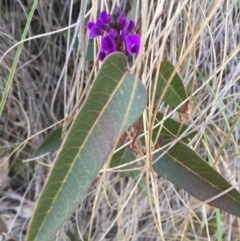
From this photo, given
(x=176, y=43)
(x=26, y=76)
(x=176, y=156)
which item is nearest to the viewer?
(x=176, y=156)

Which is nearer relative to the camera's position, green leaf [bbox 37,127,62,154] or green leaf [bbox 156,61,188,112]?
green leaf [bbox 156,61,188,112]

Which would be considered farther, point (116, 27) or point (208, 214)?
point (208, 214)

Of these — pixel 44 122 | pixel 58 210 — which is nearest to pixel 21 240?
pixel 44 122

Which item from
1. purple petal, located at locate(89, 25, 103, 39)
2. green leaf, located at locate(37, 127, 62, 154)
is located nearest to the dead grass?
green leaf, located at locate(37, 127, 62, 154)

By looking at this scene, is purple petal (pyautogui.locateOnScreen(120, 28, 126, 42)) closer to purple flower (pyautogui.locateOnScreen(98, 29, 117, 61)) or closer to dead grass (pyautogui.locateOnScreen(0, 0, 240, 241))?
purple flower (pyautogui.locateOnScreen(98, 29, 117, 61))

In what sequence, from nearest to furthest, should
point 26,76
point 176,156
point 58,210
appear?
point 58,210 → point 176,156 → point 26,76

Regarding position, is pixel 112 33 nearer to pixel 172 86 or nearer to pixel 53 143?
pixel 172 86

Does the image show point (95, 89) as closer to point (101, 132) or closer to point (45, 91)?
point (101, 132)
